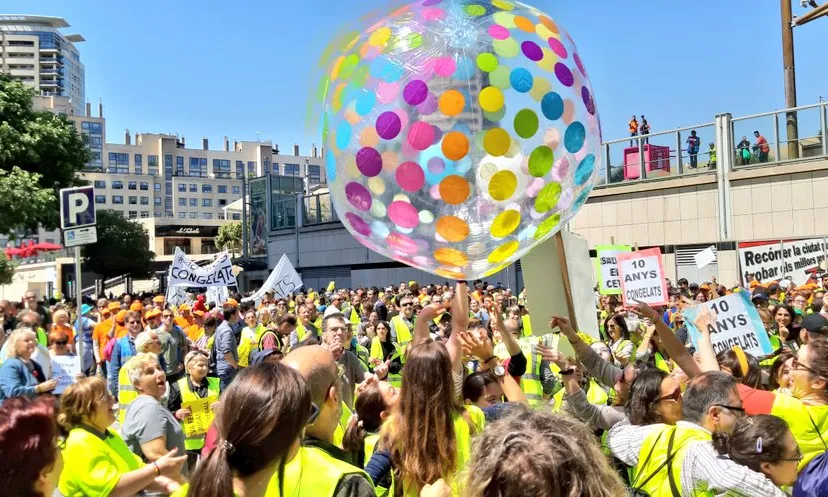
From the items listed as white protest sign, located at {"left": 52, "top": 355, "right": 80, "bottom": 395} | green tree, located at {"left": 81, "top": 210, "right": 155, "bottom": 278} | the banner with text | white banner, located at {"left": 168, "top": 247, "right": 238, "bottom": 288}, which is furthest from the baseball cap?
A: green tree, located at {"left": 81, "top": 210, "right": 155, "bottom": 278}

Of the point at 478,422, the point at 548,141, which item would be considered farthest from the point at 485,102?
the point at 478,422

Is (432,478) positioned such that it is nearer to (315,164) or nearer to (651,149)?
(651,149)

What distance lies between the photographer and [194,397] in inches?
274

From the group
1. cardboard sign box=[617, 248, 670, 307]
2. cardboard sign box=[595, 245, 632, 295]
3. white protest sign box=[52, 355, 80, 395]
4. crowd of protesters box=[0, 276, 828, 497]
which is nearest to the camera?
crowd of protesters box=[0, 276, 828, 497]

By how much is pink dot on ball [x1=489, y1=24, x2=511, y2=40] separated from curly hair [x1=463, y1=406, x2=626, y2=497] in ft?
10.6

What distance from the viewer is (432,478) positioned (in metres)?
3.18

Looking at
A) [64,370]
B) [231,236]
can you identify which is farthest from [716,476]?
[231,236]

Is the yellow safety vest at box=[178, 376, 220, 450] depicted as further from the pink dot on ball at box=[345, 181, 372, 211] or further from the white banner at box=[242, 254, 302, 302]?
the white banner at box=[242, 254, 302, 302]

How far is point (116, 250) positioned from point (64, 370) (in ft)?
190

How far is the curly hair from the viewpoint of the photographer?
175 cm

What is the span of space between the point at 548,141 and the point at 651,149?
727 inches

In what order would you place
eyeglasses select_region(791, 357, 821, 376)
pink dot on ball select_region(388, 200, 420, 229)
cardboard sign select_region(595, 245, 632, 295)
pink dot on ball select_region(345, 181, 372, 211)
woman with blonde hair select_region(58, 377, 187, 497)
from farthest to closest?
cardboard sign select_region(595, 245, 632, 295) < pink dot on ball select_region(345, 181, 372, 211) < pink dot on ball select_region(388, 200, 420, 229) < eyeglasses select_region(791, 357, 821, 376) < woman with blonde hair select_region(58, 377, 187, 497)

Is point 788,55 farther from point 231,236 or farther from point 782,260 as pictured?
point 231,236

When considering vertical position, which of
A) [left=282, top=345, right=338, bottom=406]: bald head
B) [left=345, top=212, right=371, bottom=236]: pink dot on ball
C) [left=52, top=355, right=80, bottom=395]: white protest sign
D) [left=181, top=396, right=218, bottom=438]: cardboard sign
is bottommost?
[left=181, top=396, right=218, bottom=438]: cardboard sign
